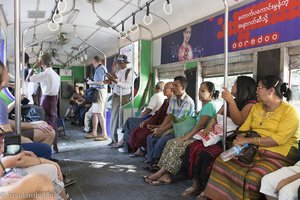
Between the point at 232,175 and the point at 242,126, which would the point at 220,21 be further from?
the point at 232,175

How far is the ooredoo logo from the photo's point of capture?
3030 mm

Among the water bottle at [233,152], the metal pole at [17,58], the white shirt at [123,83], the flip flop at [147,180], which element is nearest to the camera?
the metal pole at [17,58]

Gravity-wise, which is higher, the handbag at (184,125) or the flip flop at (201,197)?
the handbag at (184,125)

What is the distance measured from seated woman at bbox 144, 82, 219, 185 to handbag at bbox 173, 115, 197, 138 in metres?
0.08

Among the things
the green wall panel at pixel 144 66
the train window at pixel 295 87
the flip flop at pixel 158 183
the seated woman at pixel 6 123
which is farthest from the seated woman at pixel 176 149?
the green wall panel at pixel 144 66

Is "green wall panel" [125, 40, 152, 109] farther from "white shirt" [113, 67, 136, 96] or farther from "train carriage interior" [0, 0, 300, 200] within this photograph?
"white shirt" [113, 67, 136, 96]

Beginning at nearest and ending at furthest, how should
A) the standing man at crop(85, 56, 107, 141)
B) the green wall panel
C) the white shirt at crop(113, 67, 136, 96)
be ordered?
the white shirt at crop(113, 67, 136, 96), the standing man at crop(85, 56, 107, 141), the green wall panel

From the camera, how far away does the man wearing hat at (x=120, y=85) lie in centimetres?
498

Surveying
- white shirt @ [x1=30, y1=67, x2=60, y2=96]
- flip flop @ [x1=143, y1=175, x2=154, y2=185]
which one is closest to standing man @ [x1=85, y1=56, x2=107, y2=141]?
white shirt @ [x1=30, y1=67, x2=60, y2=96]

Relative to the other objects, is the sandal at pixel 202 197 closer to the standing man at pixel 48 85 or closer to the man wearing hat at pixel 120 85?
the man wearing hat at pixel 120 85

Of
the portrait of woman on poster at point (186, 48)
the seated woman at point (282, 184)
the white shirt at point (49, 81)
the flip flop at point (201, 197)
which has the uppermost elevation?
the portrait of woman on poster at point (186, 48)

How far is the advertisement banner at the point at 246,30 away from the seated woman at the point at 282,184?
4.78ft

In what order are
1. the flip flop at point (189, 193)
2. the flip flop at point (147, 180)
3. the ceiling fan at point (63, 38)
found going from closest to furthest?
1. the flip flop at point (189, 193)
2. the flip flop at point (147, 180)
3. the ceiling fan at point (63, 38)

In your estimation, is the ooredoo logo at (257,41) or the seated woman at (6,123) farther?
the ooredoo logo at (257,41)
